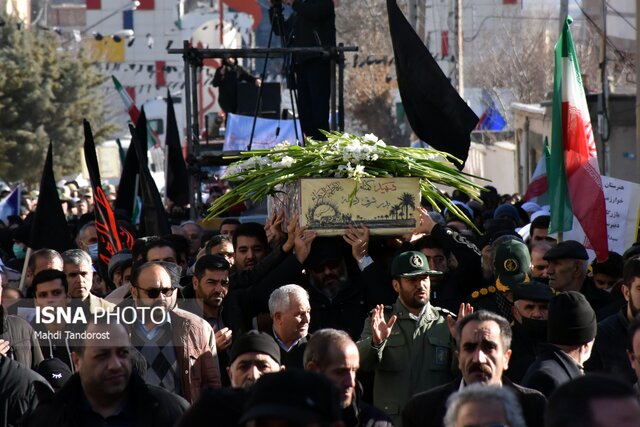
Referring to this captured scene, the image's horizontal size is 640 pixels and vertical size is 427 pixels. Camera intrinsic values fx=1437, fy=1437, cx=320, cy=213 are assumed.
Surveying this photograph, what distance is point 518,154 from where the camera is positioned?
138 ft

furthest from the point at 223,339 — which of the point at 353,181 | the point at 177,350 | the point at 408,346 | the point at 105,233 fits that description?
the point at 105,233

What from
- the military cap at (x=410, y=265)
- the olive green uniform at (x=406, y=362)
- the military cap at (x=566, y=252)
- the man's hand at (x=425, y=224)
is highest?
the man's hand at (x=425, y=224)

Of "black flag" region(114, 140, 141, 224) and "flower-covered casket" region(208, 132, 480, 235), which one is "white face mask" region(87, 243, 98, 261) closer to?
"black flag" region(114, 140, 141, 224)

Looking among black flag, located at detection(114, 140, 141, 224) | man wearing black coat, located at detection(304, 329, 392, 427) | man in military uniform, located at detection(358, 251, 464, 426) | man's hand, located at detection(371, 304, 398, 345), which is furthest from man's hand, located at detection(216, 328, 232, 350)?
black flag, located at detection(114, 140, 141, 224)

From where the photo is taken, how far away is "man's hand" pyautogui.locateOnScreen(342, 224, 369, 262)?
8.49m

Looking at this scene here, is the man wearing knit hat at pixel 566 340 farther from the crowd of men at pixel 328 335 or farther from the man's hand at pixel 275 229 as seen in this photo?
the man's hand at pixel 275 229

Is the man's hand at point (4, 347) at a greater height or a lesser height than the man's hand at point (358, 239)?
lesser

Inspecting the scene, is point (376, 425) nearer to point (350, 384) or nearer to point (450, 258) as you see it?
point (350, 384)

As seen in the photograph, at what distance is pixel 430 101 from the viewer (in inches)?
427

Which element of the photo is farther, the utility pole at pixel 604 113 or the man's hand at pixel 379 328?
the utility pole at pixel 604 113

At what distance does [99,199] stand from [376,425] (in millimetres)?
6153

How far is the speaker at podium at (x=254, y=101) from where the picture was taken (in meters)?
17.3

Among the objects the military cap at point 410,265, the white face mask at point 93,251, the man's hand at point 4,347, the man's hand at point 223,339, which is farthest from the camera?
the white face mask at point 93,251

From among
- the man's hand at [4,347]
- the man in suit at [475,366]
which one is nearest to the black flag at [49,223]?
the man's hand at [4,347]
